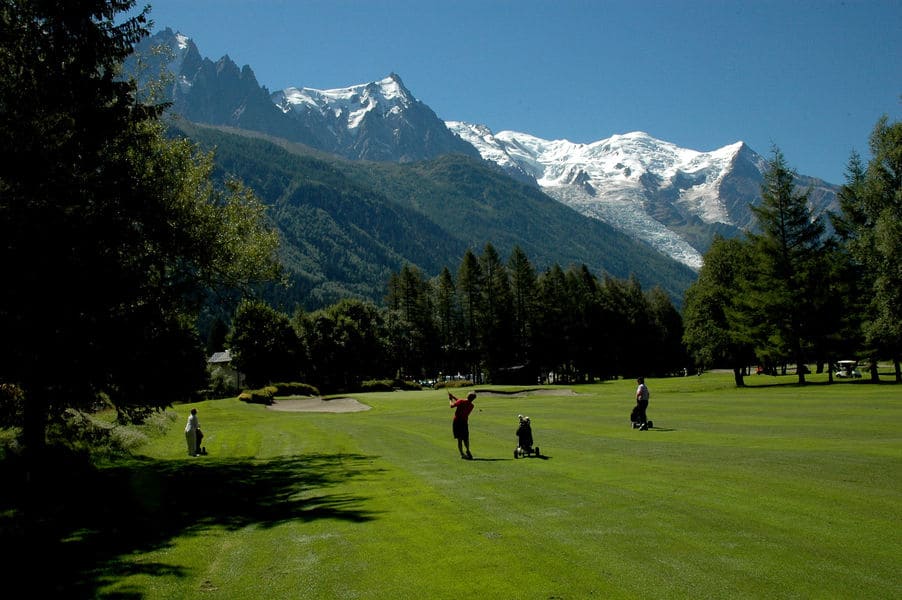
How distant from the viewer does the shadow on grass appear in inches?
436

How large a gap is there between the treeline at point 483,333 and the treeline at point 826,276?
46476 millimetres

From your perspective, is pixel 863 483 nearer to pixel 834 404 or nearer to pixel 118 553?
pixel 118 553

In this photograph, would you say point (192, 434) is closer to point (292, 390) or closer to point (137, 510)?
point (137, 510)

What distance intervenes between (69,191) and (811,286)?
5801 centimetres

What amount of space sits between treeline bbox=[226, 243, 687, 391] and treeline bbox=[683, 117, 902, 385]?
152 feet

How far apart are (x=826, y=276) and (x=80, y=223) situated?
58.4 meters

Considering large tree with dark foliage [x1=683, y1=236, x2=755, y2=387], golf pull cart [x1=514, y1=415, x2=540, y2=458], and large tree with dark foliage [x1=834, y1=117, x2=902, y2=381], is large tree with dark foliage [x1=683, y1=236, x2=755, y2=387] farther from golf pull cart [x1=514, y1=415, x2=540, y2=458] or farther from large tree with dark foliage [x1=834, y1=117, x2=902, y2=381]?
golf pull cart [x1=514, y1=415, x2=540, y2=458]

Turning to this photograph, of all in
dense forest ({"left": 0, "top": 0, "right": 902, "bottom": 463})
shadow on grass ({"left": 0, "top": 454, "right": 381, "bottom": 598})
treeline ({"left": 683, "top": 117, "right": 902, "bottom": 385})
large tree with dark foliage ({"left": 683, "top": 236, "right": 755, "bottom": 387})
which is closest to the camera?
shadow on grass ({"left": 0, "top": 454, "right": 381, "bottom": 598})

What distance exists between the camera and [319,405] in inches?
2601

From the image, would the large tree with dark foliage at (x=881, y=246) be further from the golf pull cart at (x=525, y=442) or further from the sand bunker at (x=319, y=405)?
the sand bunker at (x=319, y=405)

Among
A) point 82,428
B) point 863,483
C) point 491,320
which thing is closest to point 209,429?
point 82,428

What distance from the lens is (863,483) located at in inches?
536

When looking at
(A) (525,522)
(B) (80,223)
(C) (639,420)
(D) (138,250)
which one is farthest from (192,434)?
(A) (525,522)

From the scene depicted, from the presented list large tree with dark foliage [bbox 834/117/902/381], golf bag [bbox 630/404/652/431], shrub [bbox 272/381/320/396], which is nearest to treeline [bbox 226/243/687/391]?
shrub [bbox 272/381/320/396]
